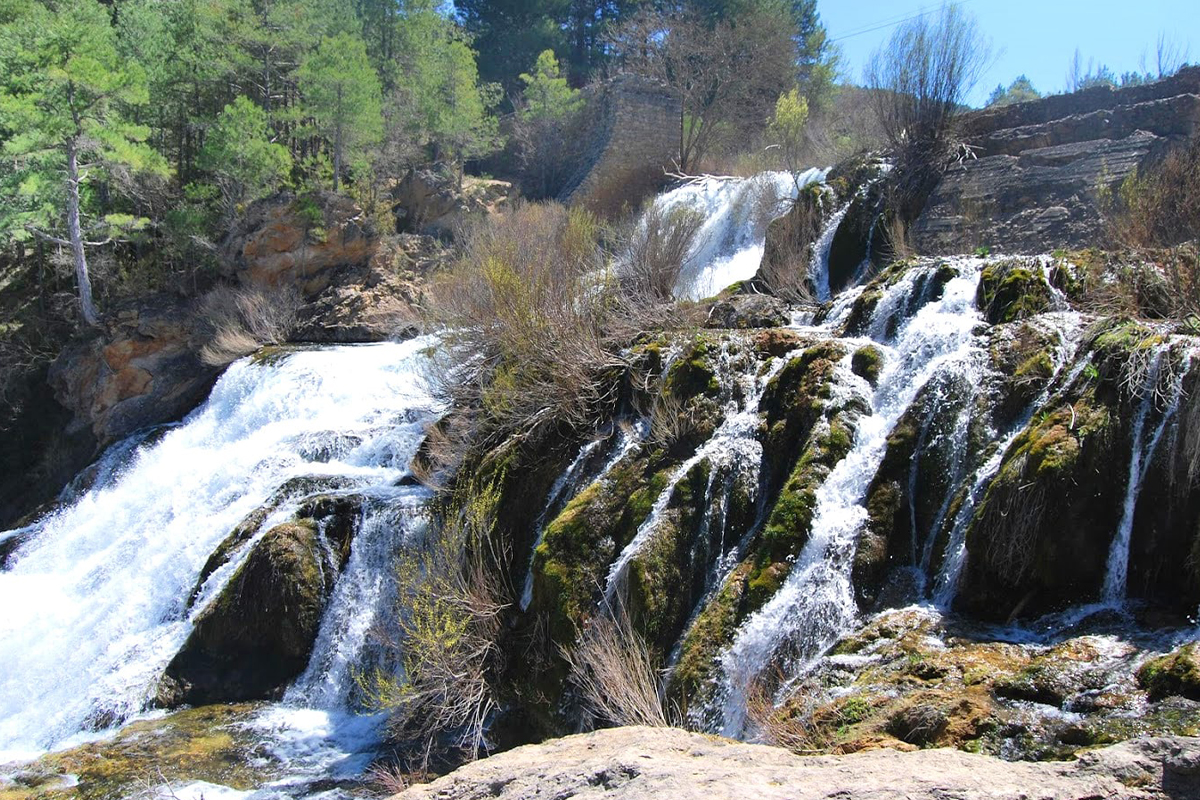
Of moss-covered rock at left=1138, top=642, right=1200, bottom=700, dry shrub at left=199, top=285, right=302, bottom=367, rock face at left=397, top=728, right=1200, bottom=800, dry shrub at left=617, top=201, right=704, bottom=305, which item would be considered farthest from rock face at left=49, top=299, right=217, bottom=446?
moss-covered rock at left=1138, top=642, right=1200, bottom=700

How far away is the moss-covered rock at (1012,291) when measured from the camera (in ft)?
26.1

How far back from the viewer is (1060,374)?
21.4 feet

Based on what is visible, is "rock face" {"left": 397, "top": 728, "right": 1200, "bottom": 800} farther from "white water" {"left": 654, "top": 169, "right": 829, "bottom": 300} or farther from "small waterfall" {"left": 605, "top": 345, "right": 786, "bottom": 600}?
"white water" {"left": 654, "top": 169, "right": 829, "bottom": 300}

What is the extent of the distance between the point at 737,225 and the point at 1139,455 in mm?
12042

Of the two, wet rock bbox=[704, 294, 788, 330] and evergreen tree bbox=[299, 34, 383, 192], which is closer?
wet rock bbox=[704, 294, 788, 330]

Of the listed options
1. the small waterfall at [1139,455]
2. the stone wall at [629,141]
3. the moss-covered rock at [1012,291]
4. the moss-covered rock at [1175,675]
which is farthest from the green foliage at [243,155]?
the moss-covered rock at [1175,675]

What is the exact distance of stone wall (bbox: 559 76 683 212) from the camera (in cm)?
2383

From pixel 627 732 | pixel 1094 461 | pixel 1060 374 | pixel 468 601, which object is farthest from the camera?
pixel 468 601

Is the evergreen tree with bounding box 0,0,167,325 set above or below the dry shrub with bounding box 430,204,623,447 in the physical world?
above

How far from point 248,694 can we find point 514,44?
30.4 m

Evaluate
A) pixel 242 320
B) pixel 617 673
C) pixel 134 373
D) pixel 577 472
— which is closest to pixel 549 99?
pixel 242 320

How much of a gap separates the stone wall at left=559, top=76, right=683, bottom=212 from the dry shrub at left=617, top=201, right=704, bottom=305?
11528 mm

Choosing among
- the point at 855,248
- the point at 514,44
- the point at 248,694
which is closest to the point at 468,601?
the point at 248,694

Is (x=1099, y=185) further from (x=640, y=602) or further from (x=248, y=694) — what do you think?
(x=248, y=694)
